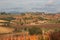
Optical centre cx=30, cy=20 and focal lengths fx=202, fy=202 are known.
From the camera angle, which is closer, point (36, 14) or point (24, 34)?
point (24, 34)

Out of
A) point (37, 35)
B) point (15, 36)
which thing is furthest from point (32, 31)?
point (15, 36)

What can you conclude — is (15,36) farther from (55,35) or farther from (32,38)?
(55,35)

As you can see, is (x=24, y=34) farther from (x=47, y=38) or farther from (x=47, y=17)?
(x=47, y=17)

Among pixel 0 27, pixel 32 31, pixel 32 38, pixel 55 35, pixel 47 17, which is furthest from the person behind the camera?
pixel 47 17

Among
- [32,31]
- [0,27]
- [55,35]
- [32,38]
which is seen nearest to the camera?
[55,35]

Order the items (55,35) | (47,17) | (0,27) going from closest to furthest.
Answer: (55,35) → (0,27) → (47,17)

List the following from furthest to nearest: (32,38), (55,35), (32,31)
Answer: (32,31), (32,38), (55,35)

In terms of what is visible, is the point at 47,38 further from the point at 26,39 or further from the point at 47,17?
the point at 47,17

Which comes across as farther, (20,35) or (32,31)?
(32,31)

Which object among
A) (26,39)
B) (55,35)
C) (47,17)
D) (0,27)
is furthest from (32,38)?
(47,17)
